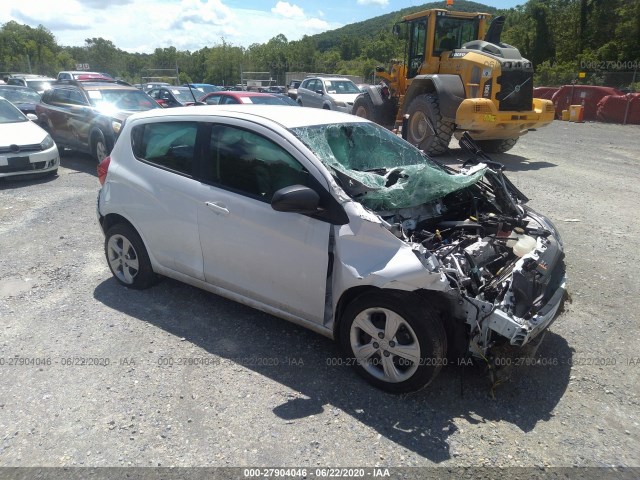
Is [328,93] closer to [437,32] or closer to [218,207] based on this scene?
[437,32]

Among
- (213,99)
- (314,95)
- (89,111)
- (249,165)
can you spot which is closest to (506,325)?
(249,165)

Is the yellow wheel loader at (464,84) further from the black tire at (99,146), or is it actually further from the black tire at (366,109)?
the black tire at (99,146)

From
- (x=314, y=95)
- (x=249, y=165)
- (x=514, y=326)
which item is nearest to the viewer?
(x=514, y=326)

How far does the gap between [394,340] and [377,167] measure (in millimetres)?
1573

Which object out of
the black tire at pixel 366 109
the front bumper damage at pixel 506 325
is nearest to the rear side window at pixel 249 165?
the front bumper damage at pixel 506 325

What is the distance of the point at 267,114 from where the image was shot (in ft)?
12.4

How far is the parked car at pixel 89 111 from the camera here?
9.63 metres

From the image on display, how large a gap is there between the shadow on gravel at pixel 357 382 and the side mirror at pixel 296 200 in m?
1.16

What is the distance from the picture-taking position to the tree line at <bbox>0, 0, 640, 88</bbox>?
33.3 meters

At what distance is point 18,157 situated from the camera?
28.2ft

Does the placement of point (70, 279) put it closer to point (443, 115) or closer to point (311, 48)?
point (443, 115)

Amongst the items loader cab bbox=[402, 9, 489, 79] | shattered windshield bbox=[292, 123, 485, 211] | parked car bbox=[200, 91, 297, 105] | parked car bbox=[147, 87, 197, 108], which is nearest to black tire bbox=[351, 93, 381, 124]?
loader cab bbox=[402, 9, 489, 79]

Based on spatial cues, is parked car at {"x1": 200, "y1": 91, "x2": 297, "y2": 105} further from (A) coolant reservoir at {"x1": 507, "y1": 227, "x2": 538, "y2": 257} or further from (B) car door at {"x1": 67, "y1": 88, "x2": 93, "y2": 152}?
(A) coolant reservoir at {"x1": 507, "y1": 227, "x2": 538, "y2": 257}

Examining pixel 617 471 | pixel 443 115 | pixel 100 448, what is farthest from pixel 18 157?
pixel 617 471
